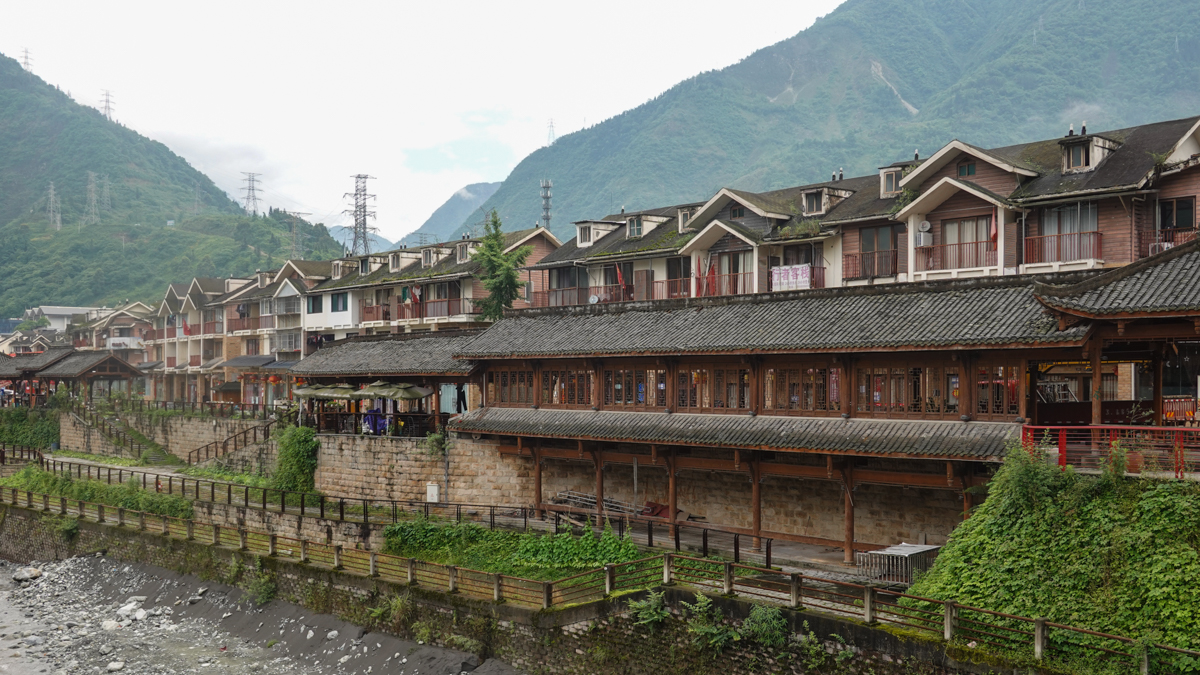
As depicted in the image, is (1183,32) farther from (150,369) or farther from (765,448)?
(765,448)

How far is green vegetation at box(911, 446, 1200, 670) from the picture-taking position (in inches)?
660

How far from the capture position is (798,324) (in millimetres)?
28312

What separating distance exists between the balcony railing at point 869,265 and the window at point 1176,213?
9.56 metres

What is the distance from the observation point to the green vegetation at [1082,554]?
16766 mm

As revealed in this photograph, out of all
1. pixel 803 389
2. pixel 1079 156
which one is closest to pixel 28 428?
pixel 803 389

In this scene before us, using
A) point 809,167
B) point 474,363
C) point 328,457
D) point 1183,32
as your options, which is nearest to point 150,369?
point 328,457

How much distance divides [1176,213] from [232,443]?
148 feet

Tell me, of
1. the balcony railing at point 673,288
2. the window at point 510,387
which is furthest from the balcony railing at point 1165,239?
the window at point 510,387

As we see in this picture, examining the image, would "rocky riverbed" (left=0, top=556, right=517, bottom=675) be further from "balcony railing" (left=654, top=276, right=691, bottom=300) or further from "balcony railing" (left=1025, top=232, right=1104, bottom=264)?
"balcony railing" (left=1025, top=232, right=1104, bottom=264)

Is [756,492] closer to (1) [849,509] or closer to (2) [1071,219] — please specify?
(1) [849,509]

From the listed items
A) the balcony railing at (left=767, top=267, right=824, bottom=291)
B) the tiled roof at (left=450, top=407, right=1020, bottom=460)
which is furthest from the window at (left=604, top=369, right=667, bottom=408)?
the balcony railing at (left=767, top=267, right=824, bottom=291)

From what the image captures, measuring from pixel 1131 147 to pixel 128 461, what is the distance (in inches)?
2077

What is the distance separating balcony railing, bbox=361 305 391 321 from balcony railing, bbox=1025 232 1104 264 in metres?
39.3

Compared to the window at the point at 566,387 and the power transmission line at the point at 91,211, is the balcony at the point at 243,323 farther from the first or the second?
the power transmission line at the point at 91,211
